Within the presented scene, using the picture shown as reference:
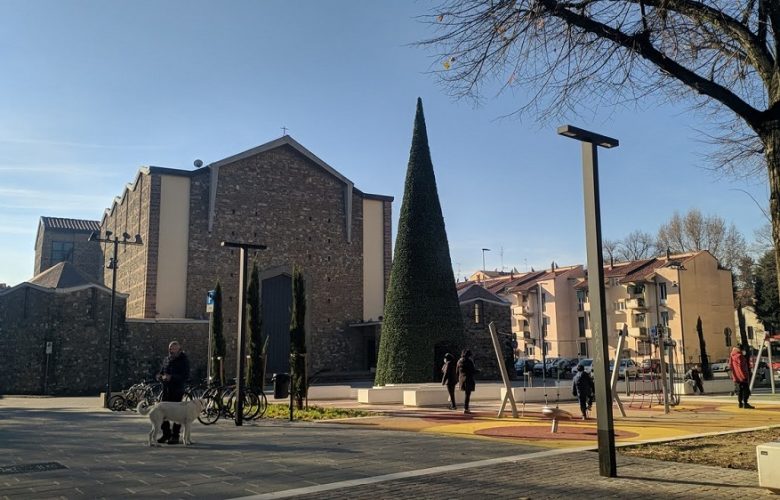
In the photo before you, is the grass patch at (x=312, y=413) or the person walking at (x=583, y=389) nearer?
the person walking at (x=583, y=389)

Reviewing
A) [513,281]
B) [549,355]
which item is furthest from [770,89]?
[513,281]

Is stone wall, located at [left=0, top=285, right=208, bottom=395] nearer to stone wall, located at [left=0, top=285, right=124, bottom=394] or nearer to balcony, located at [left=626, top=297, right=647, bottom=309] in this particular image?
stone wall, located at [left=0, top=285, right=124, bottom=394]

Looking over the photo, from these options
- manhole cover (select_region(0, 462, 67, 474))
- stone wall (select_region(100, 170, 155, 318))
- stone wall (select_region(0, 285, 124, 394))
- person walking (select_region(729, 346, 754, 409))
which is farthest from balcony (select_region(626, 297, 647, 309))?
manhole cover (select_region(0, 462, 67, 474))

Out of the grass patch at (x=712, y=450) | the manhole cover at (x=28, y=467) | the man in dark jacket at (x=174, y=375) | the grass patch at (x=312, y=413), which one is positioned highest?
the man in dark jacket at (x=174, y=375)

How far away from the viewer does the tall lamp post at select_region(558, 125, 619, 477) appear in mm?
7715

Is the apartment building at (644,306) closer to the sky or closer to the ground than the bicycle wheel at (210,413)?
closer to the sky

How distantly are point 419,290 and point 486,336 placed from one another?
16131 mm

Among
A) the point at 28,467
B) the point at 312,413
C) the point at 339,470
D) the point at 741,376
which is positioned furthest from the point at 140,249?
the point at 339,470

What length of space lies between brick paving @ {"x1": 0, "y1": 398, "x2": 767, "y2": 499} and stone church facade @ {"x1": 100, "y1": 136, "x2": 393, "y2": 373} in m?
23.4

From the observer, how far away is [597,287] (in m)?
7.98

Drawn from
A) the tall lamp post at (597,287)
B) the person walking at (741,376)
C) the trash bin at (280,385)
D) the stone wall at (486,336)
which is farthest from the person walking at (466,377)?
the stone wall at (486,336)

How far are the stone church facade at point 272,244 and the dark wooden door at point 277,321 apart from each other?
60 mm

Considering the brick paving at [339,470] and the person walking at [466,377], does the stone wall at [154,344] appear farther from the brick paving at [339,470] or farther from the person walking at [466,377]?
the brick paving at [339,470]

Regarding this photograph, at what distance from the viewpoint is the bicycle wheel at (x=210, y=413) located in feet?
47.9
